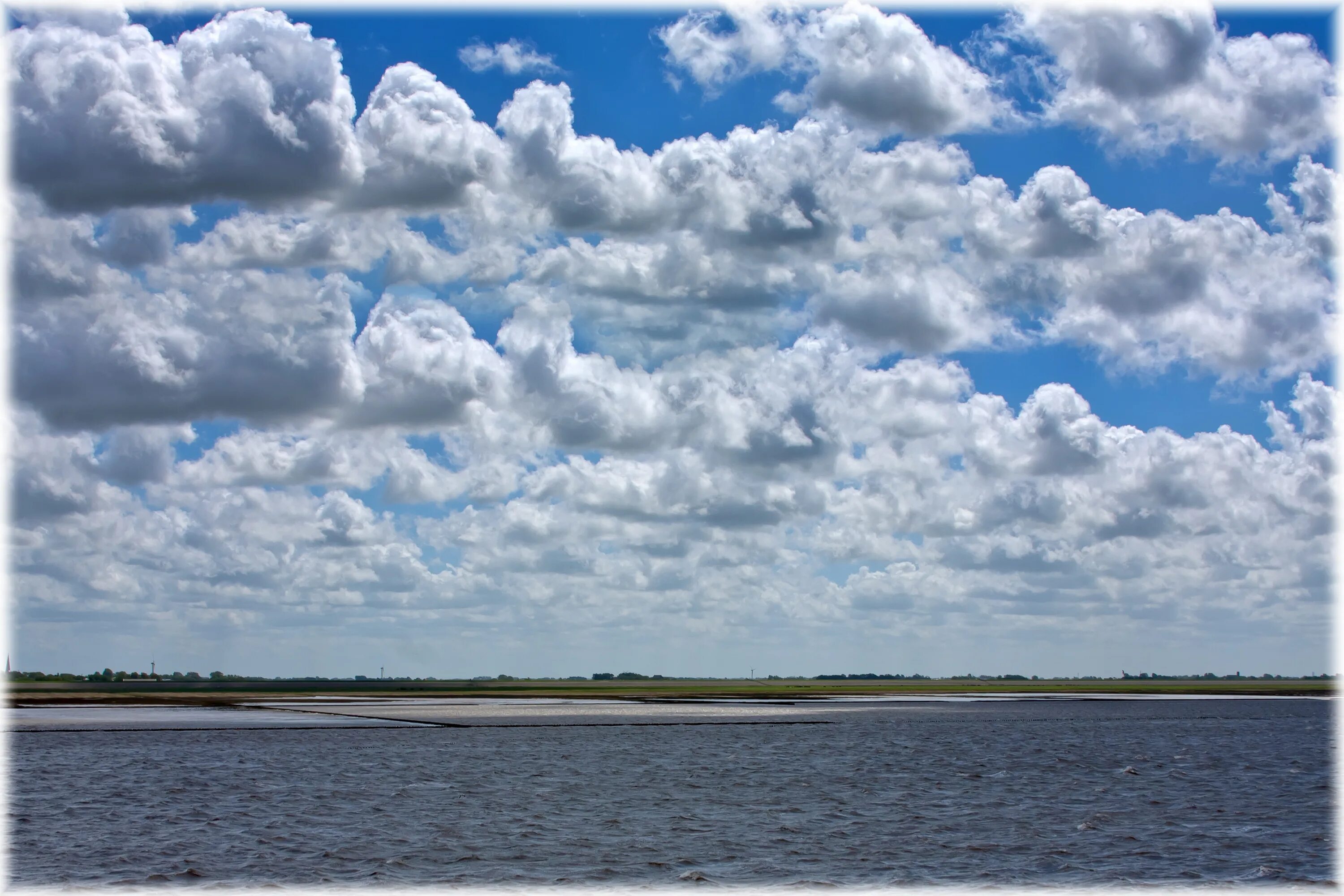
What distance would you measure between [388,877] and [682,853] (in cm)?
1049

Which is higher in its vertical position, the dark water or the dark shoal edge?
the dark water

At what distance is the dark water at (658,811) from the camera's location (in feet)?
131

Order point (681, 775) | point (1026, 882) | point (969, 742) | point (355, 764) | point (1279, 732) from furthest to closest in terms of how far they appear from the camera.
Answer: point (1279, 732)
point (969, 742)
point (355, 764)
point (681, 775)
point (1026, 882)

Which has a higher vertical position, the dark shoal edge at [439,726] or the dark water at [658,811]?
the dark water at [658,811]

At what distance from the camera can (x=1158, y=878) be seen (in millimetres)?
38625

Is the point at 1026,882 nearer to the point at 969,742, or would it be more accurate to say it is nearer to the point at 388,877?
the point at 388,877

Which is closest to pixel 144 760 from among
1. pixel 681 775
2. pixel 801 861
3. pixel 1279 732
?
pixel 681 775

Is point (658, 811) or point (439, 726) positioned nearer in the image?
point (658, 811)

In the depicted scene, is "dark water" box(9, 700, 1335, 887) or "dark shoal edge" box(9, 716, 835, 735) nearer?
"dark water" box(9, 700, 1335, 887)

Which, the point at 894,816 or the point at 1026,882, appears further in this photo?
the point at 894,816

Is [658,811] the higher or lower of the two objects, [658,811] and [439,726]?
the higher

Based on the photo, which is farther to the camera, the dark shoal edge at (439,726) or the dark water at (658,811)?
the dark shoal edge at (439,726)

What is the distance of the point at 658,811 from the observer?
54.0m

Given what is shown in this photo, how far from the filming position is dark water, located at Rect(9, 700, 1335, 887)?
39.9 m
